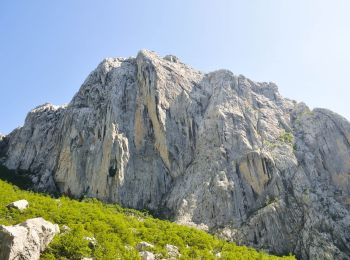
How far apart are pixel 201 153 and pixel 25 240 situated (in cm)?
6594

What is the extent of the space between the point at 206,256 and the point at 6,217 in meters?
19.7

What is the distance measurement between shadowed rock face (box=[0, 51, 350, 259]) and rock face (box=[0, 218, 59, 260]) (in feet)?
153

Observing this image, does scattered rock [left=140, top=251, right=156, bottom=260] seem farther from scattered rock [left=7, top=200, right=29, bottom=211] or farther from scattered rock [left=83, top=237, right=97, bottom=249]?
scattered rock [left=7, top=200, right=29, bottom=211]

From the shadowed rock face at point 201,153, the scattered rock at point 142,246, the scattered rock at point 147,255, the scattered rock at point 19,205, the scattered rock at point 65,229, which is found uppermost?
the shadowed rock face at point 201,153

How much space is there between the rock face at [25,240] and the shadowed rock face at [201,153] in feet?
153

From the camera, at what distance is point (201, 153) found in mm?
95250

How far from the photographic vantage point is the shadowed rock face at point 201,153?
7775 centimetres

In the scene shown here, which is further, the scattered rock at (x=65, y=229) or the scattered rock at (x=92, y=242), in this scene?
the scattered rock at (x=65, y=229)

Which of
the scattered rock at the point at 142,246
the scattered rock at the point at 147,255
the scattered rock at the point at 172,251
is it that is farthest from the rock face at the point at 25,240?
the scattered rock at the point at 172,251

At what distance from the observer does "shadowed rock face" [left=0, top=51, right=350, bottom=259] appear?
77750 millimetres

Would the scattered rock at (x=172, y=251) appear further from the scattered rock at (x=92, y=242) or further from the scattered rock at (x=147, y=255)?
the scattered rock at (x=92, y=242)

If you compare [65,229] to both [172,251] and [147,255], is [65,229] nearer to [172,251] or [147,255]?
[147,255]

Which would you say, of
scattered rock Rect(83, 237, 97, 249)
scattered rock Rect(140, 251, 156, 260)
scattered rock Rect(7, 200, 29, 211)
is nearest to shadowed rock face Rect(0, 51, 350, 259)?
scattered rock Rect(140, 251, 156, 260)

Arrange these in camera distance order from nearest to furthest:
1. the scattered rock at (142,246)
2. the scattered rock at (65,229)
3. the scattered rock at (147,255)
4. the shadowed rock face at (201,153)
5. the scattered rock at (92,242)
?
the scattered rock at (92,242), the scattered rock at (147,255), the scattered rock at (65,229), the scattered rock at (142,246), the shadowed rock face at (201,153)
